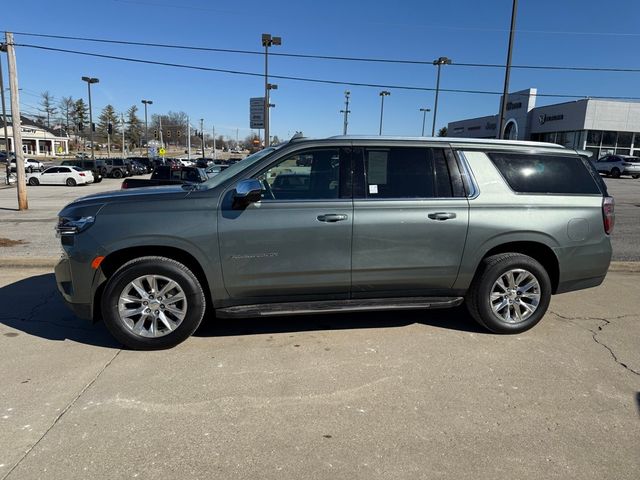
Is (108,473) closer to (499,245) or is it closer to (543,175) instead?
(499,245)

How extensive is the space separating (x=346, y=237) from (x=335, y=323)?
112 cm

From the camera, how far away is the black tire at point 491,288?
14.3 feet

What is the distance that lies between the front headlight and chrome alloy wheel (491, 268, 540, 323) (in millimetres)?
3681

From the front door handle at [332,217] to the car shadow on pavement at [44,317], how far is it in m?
2.15

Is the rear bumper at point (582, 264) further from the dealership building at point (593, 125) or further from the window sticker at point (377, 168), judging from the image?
the dealership building at point (593, 125)

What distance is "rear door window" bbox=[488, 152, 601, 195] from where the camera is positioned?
445cm

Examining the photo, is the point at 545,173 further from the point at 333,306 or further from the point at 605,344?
the point at 333,306

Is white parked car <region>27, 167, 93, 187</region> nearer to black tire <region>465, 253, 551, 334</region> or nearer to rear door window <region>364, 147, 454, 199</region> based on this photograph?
rear door window <region>364, 147, 454, 199</region>

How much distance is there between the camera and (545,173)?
454 centimetres

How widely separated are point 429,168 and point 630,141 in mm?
51862

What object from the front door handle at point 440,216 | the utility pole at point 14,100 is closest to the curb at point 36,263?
the front door handle at point 440,216

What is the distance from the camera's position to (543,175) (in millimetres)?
4527

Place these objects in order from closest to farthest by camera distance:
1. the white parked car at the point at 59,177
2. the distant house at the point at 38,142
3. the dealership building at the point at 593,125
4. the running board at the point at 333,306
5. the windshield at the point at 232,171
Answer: the running board at the point at 333,306 < the windshield at the point at 232,171 < the white parked car at the point at 59,177 < the dealership building at the point at 593,125 < the distant house at the point at 38,142

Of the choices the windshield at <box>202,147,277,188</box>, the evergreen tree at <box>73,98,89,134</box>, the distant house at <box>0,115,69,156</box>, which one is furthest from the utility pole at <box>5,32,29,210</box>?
the evergreen tree at <box>73,98,89,134</box>
